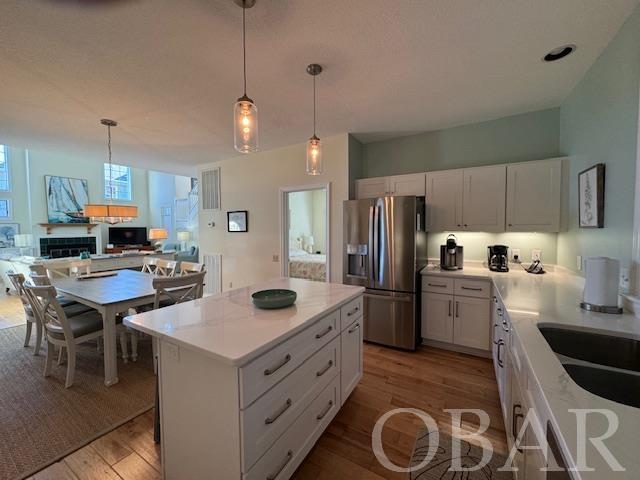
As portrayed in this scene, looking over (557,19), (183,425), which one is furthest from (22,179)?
(557,19)

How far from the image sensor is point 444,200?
124 inches

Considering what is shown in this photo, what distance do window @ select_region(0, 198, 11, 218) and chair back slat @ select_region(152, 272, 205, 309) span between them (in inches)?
334

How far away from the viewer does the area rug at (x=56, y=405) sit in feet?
5.40

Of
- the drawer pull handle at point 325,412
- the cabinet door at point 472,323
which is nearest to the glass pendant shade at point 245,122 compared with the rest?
the drawer pull handle at point 325,412

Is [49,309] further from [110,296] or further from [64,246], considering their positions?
[64,246]

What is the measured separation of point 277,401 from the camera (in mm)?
1250

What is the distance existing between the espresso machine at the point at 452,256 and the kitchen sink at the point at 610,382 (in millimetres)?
2177

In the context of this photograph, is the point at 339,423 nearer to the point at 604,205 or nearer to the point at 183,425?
the point at 183,425

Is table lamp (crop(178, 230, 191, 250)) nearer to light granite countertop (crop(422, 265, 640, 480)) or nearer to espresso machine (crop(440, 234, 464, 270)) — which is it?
espresso machine (crop(440, 234, 464, 270))

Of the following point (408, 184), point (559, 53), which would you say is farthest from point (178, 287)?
point (559, 53)

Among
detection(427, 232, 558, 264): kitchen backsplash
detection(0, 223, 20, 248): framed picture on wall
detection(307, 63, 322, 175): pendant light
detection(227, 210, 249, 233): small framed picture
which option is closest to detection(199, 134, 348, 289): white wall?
detection(227, 210, 249, 233): small framed picture

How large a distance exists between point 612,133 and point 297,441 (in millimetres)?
2809

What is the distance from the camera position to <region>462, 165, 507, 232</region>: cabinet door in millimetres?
2875

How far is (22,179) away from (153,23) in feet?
31.5
